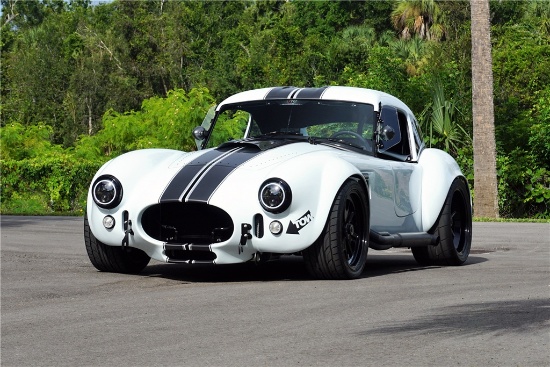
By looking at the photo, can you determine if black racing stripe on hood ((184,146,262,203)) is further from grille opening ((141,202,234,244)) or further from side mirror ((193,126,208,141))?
side mirror ((193,126,208,141))

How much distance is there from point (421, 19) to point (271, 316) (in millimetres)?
51697

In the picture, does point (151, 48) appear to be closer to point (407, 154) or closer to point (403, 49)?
point (403, 49)

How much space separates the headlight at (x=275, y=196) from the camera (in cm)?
862

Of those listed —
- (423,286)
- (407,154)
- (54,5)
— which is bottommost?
(423,286)

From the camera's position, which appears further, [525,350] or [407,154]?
[407,154]

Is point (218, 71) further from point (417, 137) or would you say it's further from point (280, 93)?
point (280, 93)

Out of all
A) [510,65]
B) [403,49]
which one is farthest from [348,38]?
[510,65]

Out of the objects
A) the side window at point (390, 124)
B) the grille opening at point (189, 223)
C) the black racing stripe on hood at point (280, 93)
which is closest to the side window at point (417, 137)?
the side window at point (390, 124)

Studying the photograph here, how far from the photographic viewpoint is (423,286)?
877 centimetres

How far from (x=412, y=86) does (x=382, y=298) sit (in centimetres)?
2566

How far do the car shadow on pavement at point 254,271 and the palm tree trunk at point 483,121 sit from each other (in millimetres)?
13304

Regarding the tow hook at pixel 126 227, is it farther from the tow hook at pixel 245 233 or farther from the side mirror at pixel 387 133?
the side mirror at pixel 387 133

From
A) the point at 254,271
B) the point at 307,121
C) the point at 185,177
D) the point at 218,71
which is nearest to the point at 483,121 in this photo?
the point at 307,121

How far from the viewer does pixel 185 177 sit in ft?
29.4
